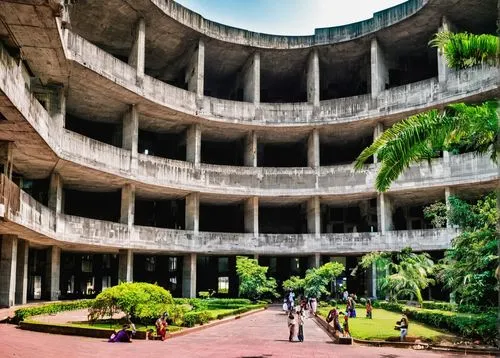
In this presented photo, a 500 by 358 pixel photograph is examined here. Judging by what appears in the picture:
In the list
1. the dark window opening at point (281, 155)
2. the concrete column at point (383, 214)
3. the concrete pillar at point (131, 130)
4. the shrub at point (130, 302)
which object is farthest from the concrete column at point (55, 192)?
the concrete column at point (383, 214)

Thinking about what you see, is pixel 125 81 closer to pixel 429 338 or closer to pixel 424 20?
pixel 424 20

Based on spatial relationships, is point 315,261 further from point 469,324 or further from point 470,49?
point 470,49

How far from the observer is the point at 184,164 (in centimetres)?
3484

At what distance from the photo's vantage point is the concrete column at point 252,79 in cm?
3766

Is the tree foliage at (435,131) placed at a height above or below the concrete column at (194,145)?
below

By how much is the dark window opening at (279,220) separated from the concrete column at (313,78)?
9138 millimetres

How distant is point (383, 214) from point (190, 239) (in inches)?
503

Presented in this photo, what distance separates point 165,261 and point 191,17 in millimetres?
17703

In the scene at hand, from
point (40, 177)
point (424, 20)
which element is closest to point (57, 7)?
point (40, 177)

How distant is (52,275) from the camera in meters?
29.5

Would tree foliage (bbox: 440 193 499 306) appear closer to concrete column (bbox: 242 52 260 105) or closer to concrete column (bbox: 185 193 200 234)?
concrete column (bbox: 185 193 200 234)

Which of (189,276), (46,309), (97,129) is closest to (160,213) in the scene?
(189,276)

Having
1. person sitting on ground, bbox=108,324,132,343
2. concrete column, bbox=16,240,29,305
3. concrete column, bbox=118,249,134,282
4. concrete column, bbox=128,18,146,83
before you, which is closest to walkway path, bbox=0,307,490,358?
person sitting on ground, bbox=108,324,132,343

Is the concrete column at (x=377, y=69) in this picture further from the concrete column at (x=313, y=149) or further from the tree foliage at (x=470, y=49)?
the tree foliage at (x=470, y=49)
